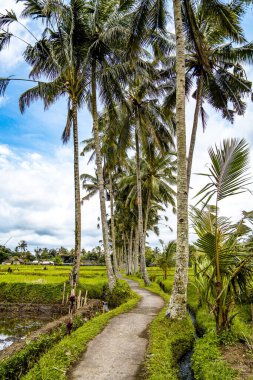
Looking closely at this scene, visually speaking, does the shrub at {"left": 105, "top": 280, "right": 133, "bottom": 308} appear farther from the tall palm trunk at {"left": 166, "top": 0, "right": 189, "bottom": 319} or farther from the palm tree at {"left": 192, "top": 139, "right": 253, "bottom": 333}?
the palm tree at {"left": 192, "top": 139, "right": 253, "bottom": 333}

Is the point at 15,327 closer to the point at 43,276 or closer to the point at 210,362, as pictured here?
the point at 210,362

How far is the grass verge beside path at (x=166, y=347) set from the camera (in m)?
5.15

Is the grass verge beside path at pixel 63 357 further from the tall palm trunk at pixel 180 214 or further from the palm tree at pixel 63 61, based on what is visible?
the palm tree at pixel 63 61

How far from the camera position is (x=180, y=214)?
8289 millimetres

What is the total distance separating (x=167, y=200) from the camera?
27656 mm

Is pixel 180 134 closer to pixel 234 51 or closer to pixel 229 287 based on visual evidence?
pixel 229 287

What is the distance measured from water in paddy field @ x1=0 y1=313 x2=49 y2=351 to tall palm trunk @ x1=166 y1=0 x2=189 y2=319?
6079mm

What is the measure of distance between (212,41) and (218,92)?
2.30 meters

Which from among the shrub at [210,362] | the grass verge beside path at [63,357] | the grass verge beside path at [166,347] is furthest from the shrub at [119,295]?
the shrub at [210,362]

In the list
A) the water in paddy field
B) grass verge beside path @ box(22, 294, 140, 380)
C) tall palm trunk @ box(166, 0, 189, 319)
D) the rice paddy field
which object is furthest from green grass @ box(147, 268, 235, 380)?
the rice paddy field

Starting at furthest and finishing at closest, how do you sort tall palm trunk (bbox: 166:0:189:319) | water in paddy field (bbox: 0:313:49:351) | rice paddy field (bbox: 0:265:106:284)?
1. rice paddy field (bbox: 0:265:106:284)
2. water in paddy field (bbox: 0:313:49:351)
3. tall palm trunk (bbox: 166:0:189:319)

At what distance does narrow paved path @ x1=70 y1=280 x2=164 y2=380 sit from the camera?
200 inches

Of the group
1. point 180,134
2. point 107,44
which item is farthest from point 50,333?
point 107,44

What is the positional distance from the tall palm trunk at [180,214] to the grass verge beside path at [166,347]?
352 mm
